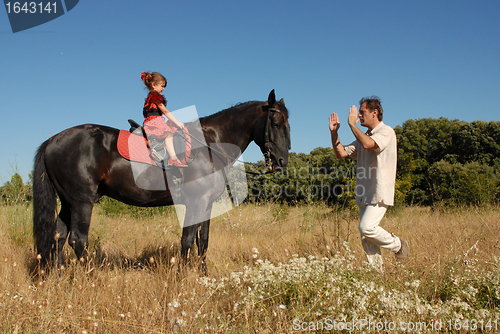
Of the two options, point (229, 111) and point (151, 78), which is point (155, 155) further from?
point (229, 111)

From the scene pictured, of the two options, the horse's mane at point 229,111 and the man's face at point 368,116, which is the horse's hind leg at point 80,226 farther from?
the man's face at point 368,116

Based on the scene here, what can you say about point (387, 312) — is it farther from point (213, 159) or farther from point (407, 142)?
point (407, 142)

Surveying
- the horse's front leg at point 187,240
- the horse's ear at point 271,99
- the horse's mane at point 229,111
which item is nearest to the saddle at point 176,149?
the horse's mane at point 229,111

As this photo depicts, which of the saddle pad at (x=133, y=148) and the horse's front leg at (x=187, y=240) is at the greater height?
the saddle pad at (x=133, y=148)

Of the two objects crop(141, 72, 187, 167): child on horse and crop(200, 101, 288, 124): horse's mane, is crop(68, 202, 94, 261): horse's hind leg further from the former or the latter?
crop(200, 101, 288, 124): horse's mane

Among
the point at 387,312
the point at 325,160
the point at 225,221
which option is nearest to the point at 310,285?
the point at 387,312

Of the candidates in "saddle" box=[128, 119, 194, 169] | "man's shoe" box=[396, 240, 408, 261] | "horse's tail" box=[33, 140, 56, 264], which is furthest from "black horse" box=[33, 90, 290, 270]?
"man's shoe" box=[396, 240, 408, 261]

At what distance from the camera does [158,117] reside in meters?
3.94

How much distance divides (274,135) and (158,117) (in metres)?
1.65

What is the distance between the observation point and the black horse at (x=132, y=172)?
3.81 m

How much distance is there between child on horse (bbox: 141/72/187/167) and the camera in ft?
12.8

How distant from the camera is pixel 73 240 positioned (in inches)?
148

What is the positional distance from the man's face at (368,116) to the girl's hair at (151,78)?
273 cm

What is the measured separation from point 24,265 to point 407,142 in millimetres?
27439
